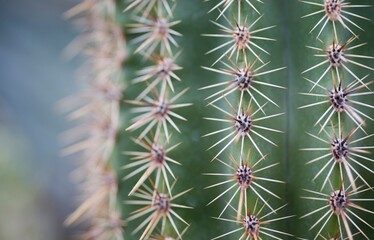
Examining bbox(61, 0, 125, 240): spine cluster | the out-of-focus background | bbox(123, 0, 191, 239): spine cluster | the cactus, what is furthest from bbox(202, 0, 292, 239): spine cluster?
the out-of-focus background

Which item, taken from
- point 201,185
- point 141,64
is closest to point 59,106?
point 141,64

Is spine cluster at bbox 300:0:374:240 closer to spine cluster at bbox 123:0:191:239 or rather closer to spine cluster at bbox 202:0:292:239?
spine cluster at bbox 202:0:292:239

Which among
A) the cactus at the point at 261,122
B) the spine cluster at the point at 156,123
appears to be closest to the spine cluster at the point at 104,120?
the spine cluster at the point at 156,123

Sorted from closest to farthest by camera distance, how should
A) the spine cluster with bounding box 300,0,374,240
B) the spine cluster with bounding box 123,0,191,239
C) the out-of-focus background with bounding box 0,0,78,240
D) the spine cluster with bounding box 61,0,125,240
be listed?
the spine cluster with bounding box 300,0,374,240 < the spine cluster with bounding box 123,0,191,239 < the spine cluster with bounding box 61,0,125,240 < the out-of-focus background with bounding box 0,0,78,240

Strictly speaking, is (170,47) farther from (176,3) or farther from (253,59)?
(253,59)

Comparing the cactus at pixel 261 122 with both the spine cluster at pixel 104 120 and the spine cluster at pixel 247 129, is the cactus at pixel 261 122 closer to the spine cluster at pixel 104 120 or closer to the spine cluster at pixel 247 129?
the spine cluster at pixel 247 129

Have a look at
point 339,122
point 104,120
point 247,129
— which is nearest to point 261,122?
point 247,129
